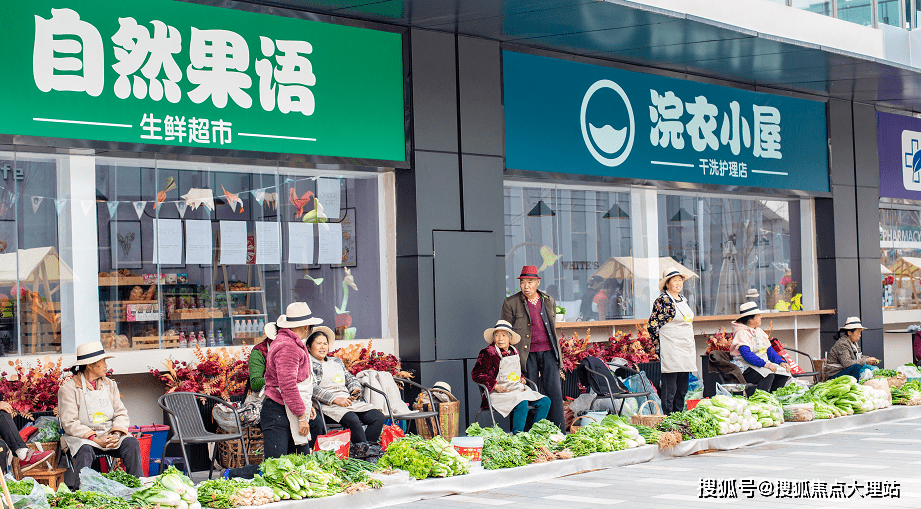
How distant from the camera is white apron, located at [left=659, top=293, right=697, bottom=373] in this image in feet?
33.2

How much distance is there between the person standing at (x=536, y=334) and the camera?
9.70 m

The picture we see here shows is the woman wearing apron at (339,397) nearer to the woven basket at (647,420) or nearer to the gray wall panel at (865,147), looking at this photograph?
the woven basket at (647,420)

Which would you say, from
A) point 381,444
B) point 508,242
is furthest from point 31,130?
point 508,242

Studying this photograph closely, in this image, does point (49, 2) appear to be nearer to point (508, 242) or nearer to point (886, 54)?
point (508, 242)

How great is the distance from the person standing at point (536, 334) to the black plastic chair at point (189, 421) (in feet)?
9.51

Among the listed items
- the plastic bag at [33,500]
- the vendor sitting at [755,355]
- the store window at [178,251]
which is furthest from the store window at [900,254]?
the plastic bag at [33,500]

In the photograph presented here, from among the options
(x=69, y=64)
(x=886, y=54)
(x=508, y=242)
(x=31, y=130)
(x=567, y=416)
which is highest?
(x=886, y=54)

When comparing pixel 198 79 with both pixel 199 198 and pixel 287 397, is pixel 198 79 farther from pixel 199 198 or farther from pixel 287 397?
pixel 287 397

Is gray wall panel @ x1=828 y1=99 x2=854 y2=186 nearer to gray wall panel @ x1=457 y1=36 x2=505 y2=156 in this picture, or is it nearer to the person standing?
gray wall panel @ x1=457 y1=36 x2=505 y2=156

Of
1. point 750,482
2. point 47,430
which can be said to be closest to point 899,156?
point 750,482

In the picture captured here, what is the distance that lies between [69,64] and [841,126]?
10.8 metres

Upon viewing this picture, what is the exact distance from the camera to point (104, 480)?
652 cm

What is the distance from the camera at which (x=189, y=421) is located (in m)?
7.95

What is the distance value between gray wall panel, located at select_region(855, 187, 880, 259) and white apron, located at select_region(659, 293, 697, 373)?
5.91 meters
